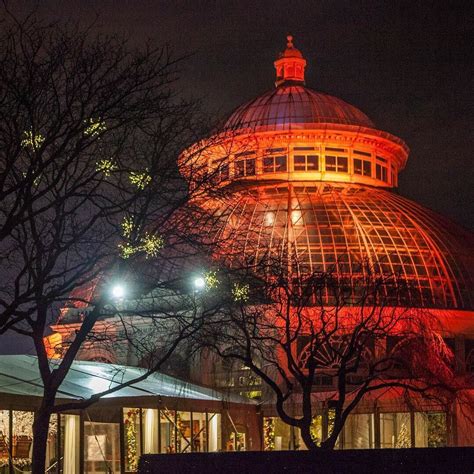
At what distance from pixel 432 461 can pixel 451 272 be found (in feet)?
175

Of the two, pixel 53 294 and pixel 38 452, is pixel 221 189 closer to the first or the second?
pixel 53 294

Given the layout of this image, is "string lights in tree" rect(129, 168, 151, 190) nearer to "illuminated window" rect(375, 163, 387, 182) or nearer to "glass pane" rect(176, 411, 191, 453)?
"glass pane" rect(176, 411, 191, 453)

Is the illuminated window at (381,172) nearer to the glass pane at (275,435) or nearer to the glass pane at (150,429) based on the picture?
the glass pane at (275,435)

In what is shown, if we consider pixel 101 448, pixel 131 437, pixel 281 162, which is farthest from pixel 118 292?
pixel 281 162

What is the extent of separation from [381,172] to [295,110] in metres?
6.76

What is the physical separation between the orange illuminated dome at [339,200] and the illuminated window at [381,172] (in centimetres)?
6

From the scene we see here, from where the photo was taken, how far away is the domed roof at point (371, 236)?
74.8 metres

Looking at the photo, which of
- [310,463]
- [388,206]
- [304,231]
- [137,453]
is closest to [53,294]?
[310,463]

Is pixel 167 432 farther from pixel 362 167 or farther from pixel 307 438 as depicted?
pixel 362 167

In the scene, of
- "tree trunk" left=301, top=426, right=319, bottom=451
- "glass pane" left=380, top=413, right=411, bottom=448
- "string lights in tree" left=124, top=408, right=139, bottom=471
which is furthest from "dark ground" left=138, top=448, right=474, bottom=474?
"glass pane" left=380, top=413, right=411, bottom=448

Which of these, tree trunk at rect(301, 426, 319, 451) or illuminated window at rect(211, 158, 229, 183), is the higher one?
illuminated window at rect(211, 158, 229, 183)

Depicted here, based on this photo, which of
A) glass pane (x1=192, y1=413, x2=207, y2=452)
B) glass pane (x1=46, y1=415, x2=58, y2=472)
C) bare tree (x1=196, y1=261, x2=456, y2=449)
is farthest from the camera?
glass pane (x1=192, y1=413, x2=207, y2=452)

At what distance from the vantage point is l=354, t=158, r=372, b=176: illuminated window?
286ft

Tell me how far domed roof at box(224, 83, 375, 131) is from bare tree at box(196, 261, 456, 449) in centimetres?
1668
